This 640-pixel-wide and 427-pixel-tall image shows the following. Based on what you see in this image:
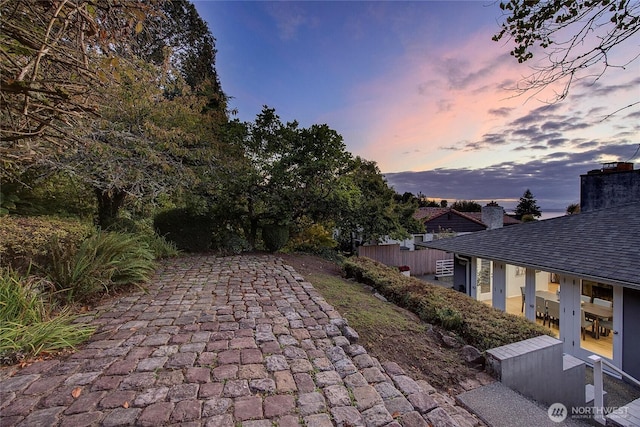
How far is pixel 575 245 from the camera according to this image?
7.35 metres

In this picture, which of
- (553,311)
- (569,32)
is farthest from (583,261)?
(569,32)

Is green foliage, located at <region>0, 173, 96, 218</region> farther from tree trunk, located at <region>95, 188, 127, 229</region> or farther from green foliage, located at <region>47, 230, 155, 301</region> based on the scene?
green foliage, located at <region>47, 230, 155, 301</region>

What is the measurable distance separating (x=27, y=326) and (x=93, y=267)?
4.56 ft

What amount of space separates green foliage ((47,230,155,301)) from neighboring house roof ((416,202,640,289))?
28.9 feet

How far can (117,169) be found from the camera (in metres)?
5.14

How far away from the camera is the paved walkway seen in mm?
1744

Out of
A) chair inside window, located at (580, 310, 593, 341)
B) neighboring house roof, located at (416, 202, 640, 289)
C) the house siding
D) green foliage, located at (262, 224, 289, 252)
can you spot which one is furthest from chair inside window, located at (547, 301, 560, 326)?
green foliage, located at (262, 224, 289, 252)

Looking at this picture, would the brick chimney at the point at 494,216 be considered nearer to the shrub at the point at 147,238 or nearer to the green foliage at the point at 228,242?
the green foliage at the point at 228,242

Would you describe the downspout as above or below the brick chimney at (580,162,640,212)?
below

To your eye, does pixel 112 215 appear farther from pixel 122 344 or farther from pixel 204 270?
pixel 122 344

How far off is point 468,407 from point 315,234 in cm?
886

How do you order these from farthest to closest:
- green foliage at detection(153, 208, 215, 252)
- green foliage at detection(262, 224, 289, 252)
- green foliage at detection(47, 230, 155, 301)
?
green foliage at detection(262, 224, 289, 252), green foliage at detection(153, 208, 215, 252), green foliage at detection(47, 230, 155, 301)

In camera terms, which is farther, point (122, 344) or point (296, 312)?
point (296, 312)

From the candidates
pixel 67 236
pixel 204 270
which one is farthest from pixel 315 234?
pixel 67 236
